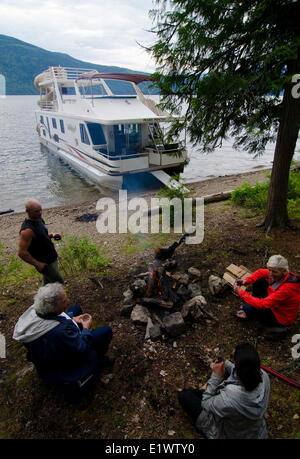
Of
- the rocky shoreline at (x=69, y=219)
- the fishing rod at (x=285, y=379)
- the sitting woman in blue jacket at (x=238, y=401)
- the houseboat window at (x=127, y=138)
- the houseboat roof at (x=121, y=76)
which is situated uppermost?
the houseboat roof at (x=121, y=76)

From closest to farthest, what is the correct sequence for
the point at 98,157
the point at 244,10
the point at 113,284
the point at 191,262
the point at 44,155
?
the point at 244,10, the point at 113,284, the point at 191,262, the point at 98,157, the point at 44,155

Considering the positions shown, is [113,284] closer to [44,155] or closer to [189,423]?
[189,423]

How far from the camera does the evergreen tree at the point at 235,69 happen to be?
395 cm

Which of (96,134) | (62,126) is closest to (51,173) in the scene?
(62,126)

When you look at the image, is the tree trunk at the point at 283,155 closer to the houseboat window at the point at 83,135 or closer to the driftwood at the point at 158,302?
the driftwood at the point at 158,302

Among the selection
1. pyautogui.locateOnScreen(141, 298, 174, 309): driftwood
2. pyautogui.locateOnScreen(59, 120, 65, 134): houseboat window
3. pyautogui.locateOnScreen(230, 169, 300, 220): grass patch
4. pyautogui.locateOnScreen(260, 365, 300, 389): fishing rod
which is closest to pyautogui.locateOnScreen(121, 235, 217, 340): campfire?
pyautogui.locateOnScreen(141, 298, 174, 309): driftwood

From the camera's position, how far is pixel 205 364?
309cm

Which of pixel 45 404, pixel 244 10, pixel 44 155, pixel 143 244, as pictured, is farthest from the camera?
pixel 44 155

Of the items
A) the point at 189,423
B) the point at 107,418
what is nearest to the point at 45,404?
the point at 107,418

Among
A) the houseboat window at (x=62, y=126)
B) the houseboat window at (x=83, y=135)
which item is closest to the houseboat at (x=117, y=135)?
the houseboat window at (x=83, y=135)

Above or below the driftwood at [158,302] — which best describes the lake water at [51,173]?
below

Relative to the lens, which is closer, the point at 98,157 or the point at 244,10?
the point at 244,10

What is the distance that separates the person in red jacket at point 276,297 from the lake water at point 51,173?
6.40 meters

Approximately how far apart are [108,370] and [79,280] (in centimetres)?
221
